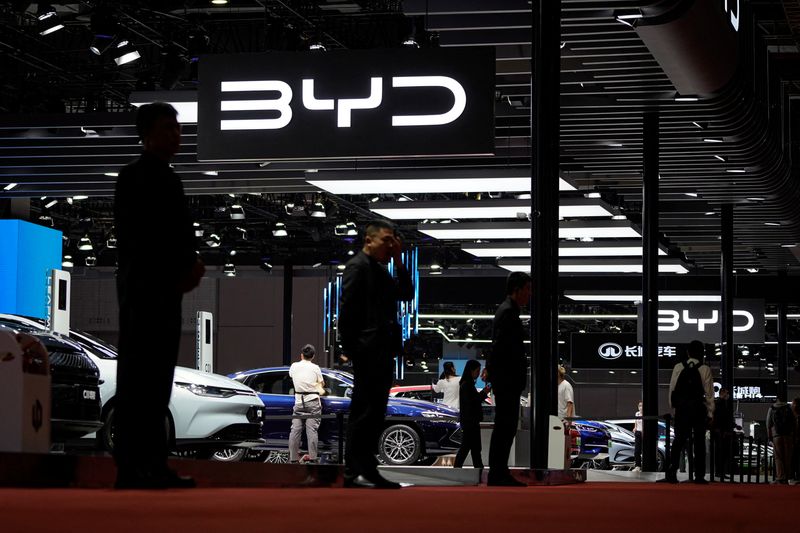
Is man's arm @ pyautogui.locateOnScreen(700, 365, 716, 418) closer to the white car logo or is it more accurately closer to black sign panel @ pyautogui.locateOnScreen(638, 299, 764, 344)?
black sign panel @ pyautogui.locateOnScreen(638, 299, 764, 344)

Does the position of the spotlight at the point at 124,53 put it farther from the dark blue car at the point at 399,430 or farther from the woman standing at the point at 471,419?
the woman standing at the point at 471,419

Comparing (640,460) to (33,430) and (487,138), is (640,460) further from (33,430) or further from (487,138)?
(33,430)

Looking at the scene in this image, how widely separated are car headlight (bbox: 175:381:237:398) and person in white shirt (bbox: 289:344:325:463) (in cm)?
270

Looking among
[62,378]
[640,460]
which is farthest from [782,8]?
[62,378]

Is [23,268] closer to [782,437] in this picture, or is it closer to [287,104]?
[287,104]

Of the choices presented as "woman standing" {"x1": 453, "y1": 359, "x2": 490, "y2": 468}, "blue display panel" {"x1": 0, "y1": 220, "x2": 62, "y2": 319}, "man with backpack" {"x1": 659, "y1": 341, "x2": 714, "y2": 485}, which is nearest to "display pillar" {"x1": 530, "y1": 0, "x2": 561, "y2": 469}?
"woman standing" {"x1": 453, "y1": 359, "x2": 490, "y2": 468}

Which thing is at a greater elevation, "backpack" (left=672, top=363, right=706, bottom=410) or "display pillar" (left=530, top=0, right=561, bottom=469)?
"display pillar" (left=530, top=0, right=561, bottom=469)

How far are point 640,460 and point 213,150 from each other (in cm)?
809

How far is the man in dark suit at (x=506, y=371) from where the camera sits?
7.93 m

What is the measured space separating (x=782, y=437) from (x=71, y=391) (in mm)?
14678

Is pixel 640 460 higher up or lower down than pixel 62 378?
lower down

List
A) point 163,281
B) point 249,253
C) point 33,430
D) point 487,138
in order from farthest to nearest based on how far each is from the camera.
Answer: point 249,253
point 487,138
point 33,430
point 163,281

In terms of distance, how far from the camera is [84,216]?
31.9m

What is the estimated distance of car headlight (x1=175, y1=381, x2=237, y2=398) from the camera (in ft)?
44.3
